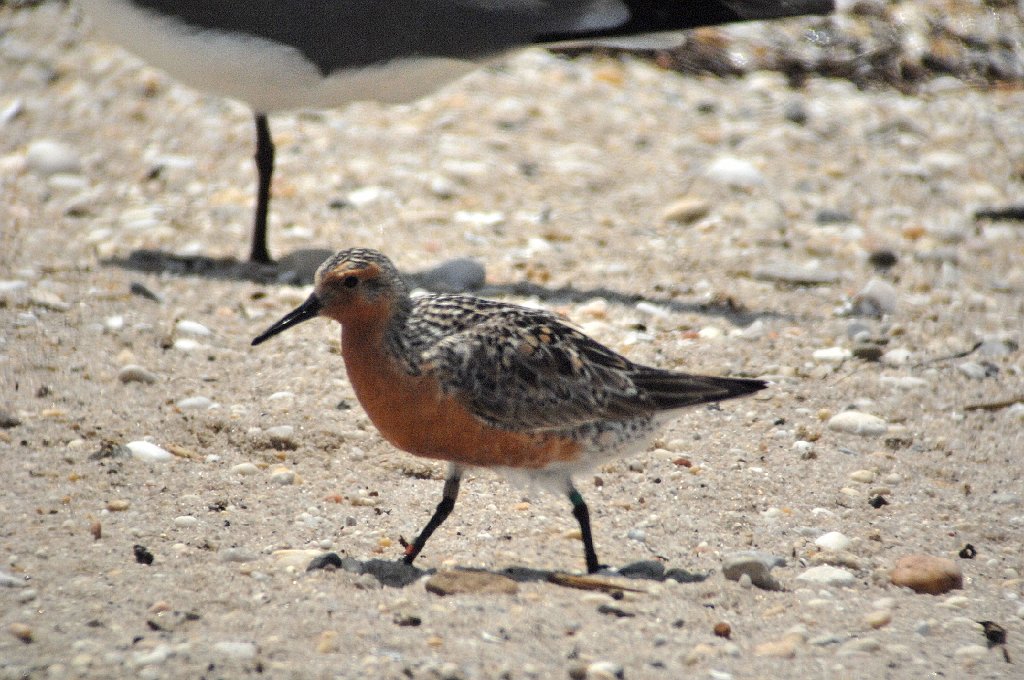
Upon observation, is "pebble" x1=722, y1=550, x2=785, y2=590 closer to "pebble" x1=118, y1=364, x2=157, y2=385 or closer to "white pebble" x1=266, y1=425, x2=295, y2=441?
"white pebble" x1=266, y1=425, x2=295, y2=441

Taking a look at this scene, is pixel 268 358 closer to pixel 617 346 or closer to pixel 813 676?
pixel 617 346

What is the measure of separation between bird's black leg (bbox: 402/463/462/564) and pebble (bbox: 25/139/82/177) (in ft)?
17.1

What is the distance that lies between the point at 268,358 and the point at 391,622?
2641 mm

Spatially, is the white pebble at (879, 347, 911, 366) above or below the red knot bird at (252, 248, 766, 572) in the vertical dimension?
below

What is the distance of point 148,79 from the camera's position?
10164 millimetres

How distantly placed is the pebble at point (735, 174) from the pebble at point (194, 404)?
13.9 feet

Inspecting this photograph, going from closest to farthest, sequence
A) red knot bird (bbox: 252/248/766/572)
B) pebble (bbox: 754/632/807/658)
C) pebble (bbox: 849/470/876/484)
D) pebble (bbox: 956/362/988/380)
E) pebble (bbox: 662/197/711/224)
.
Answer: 1. pebble (bbox: 754/632/807/658)
2. red knot bird (bbox: 252/248/766/572)
3. pebble (bbox: 849/470/876/484)
4. pebble (bbox: 956/362/988/380)
5. pebble (bbox: 662/197/711/224)

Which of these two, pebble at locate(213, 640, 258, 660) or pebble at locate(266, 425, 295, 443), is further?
pebble at locate(266, 425, 295, 443)

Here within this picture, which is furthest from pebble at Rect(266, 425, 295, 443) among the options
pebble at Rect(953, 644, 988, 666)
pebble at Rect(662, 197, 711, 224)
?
pebble at Rect(662, 197, 711, 224)

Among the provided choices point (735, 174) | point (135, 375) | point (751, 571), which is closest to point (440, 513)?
point (751, 571)

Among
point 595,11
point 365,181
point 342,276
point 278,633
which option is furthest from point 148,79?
point 278,633

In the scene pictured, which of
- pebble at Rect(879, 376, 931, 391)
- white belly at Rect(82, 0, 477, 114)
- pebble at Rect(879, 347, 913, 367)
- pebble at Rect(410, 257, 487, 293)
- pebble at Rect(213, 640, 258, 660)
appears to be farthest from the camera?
pebble at Rect(410, 257, 487, 293)

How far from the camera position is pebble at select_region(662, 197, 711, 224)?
326 inches

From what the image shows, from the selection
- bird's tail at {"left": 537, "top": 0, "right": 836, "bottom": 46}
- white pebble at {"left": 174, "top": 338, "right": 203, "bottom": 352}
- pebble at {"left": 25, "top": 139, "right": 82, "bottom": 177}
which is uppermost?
bird's tail at {"left": 537, "top": 0, "right": 836, "bottom": 46}
